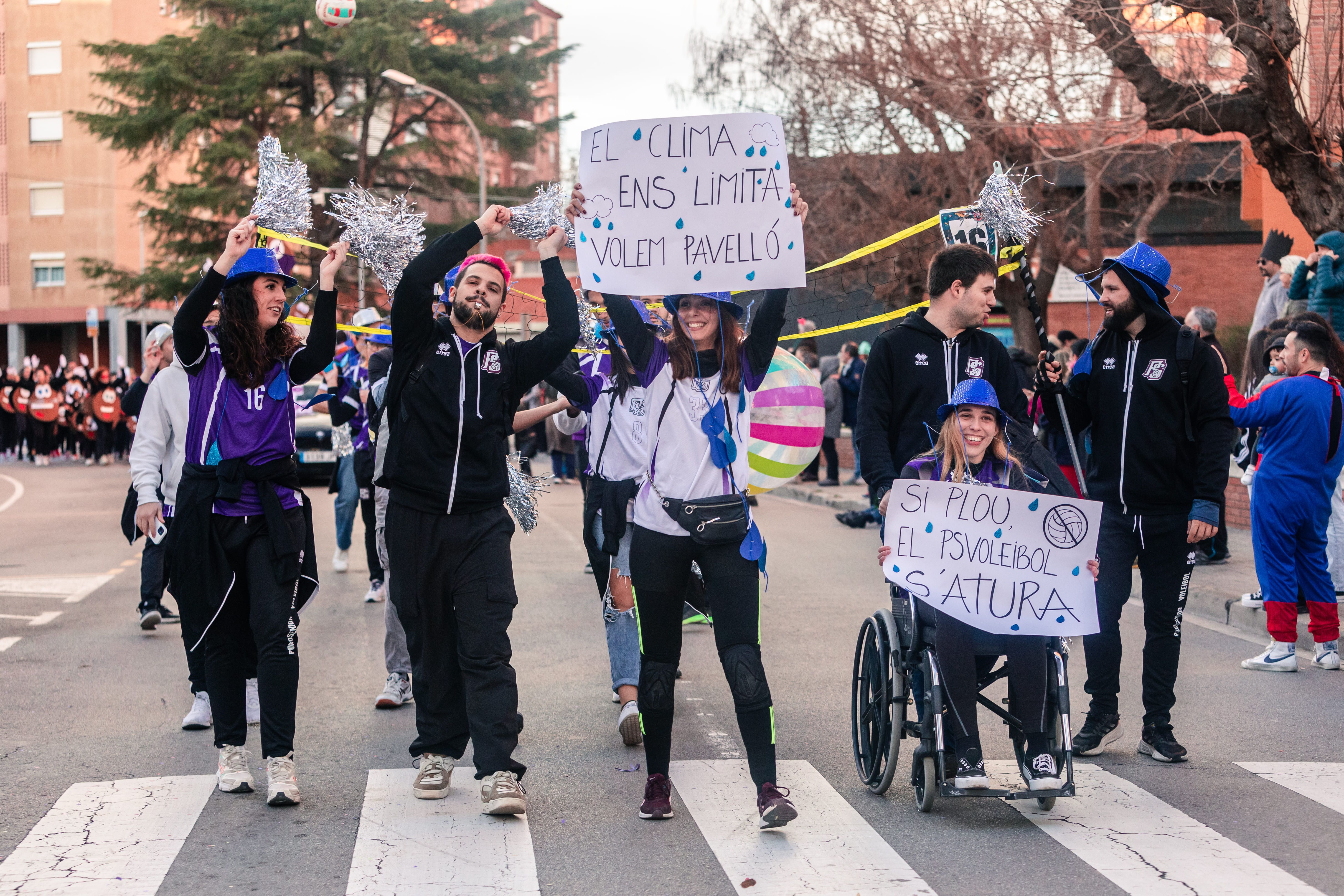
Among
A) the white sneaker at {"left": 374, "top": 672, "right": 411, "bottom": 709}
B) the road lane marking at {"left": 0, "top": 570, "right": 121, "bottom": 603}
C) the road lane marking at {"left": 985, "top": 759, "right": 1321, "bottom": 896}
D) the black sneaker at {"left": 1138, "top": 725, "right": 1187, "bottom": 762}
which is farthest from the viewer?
the road lane marking at {"left": 0, "top": 570, "right": 121, "bottom": 603}

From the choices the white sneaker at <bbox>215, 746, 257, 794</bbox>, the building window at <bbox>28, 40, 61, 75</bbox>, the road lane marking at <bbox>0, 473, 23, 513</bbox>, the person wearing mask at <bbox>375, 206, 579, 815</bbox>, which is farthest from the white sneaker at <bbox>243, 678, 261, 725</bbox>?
the building window at <bbox>28, 40, 61, 75</bbox>

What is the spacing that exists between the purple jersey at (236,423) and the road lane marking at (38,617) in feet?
17.6

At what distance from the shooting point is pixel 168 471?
21.4 ft

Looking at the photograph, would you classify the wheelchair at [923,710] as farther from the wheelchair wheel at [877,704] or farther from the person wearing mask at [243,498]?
the person wearing mask at [243,498]

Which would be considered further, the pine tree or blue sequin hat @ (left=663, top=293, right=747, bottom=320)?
the pine tree

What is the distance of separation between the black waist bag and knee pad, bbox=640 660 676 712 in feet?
1.58

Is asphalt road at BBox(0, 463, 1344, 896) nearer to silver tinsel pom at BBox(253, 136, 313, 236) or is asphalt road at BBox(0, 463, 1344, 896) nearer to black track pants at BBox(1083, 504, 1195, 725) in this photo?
black track pants at BBox(1083, 504, 1195, 725)

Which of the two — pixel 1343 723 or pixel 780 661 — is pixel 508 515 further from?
pixel 1343 723

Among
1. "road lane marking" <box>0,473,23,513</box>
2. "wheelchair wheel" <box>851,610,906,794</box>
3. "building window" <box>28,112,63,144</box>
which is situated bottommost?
"road lane marking" <box>0,473,23,513</box>

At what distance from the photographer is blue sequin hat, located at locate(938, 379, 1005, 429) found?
17.3 feet

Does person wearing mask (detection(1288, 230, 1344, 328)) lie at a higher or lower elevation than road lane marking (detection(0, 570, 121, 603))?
higher

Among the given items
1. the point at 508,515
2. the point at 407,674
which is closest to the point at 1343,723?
the point at 508,515

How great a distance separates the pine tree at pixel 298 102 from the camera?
37250 millimetres

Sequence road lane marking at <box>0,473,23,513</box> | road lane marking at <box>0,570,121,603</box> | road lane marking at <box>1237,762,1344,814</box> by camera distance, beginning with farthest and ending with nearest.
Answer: road lane marking at <box>0,473,23,513</box> < road lane marking at <box>0,570,121,603</box> < road lane marking at <box>1237,762,1344,814</box>
